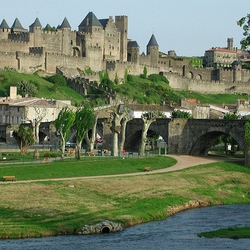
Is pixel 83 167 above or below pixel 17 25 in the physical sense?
below

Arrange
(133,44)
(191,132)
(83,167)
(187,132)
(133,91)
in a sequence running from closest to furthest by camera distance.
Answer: (83,167)
(191,132)
(187,132)
(133,91)
(133,44)

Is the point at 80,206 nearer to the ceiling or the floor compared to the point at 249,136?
nearer to the floor

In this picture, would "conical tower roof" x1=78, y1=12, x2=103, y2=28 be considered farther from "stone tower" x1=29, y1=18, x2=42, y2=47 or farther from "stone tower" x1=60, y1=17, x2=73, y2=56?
"stone tower" x1=29, y1=18, x2=42, y2=47

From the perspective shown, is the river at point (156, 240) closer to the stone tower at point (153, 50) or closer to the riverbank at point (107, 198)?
the riverbank at point (107, 198)

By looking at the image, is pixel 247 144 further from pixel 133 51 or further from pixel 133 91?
pixel 133 51

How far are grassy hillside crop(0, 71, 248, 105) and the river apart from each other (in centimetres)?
6994

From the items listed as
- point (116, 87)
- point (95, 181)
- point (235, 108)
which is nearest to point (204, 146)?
point (95, 181)

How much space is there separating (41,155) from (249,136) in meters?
16.7

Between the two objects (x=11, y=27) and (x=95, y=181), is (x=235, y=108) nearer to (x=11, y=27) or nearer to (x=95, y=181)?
(x=11, y=27)

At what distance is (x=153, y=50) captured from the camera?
166m

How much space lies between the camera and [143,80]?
488ft

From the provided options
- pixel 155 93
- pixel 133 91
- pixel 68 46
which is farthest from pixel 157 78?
pixel 68 46

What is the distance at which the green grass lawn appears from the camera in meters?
56.8

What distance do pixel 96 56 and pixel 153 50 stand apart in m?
24.0
